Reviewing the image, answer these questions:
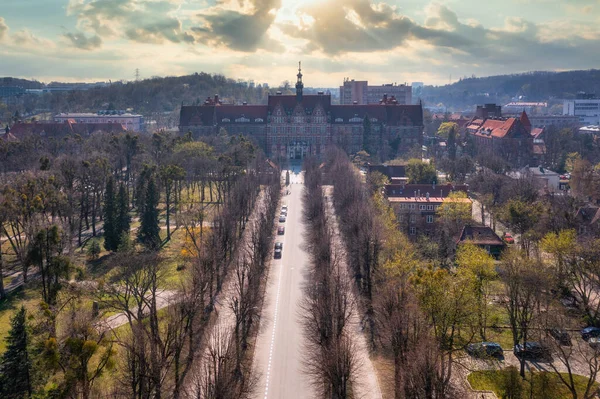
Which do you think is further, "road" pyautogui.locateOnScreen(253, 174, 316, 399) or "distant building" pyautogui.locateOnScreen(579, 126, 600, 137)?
"distant building" pyautogui.locateOnScreen(579, 126, 600, 137)

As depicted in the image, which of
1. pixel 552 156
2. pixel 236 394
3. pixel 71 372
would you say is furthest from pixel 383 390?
pixel 552 156

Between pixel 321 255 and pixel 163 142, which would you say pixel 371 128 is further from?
pixel 321 255

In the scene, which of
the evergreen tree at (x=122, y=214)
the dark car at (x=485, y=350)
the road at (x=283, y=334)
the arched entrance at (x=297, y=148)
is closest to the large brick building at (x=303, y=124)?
the arched entrance at (x=297, y=148)

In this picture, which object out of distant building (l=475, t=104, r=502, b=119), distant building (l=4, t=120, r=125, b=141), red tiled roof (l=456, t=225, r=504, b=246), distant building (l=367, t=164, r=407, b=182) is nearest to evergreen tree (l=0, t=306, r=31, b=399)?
red tiled roof (l=456, t=225, r=504, b=246)

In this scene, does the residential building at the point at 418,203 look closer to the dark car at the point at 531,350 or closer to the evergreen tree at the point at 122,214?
the dark car at the point at 531,350

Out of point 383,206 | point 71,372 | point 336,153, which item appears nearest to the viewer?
point 71,372

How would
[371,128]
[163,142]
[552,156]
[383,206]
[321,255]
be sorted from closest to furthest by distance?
[321,255]
[383,206]
[163,142]
[552,156]
[371,128]

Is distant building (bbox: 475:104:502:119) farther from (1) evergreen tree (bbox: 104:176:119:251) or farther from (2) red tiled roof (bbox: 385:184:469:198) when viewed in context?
(1) evergreen tree (bbox: 104:176:119:251)
